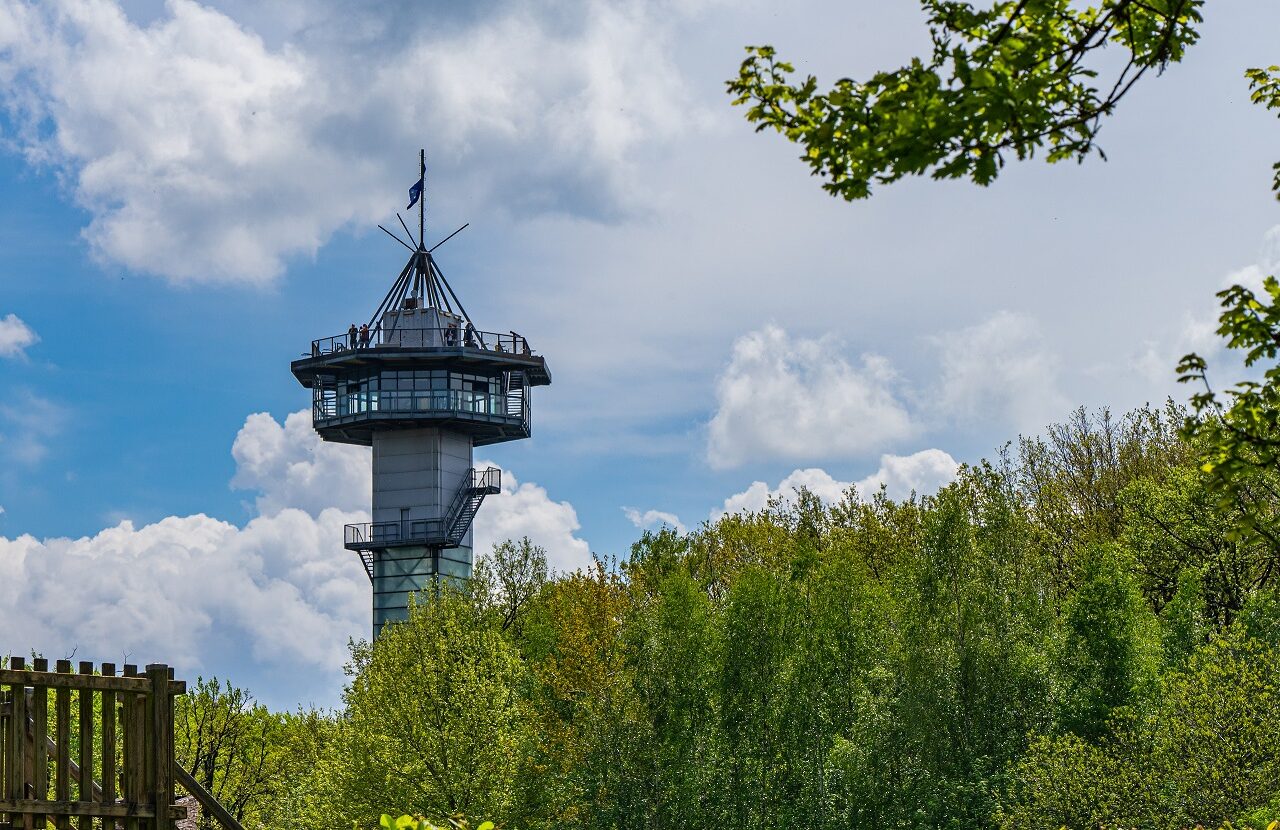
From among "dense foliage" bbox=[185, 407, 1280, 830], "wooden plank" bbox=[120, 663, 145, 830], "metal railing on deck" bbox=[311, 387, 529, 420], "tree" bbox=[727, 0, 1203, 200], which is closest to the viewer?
"tree" bbox=[727, 0, 1203, 200]

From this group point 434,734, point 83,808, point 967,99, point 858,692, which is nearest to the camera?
point 967,99

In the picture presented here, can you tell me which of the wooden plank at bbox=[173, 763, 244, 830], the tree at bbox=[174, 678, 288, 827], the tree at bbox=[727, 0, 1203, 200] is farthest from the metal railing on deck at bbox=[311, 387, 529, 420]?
the tree at bbox=[727, 0, 1203, 200]

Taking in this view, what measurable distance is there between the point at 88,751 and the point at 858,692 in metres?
27.3

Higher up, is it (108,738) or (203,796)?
(108,738)

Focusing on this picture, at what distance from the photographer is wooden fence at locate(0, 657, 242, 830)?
14148mm

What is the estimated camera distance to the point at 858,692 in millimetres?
38938

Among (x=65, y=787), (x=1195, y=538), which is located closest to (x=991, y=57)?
(x=65, y=787)

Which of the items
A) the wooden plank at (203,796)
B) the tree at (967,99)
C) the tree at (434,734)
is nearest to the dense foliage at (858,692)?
the tree at (434,734)

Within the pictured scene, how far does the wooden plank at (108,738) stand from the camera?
14555mm

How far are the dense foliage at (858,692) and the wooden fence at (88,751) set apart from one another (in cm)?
1698

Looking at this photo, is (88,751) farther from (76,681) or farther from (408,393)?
(408,393)

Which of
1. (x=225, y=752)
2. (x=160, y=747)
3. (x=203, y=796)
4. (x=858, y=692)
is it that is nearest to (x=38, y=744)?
(x=160, y=747)

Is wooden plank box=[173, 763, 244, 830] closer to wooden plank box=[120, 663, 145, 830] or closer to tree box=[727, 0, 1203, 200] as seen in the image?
wooden plank box=[120, 663, 145, 830]

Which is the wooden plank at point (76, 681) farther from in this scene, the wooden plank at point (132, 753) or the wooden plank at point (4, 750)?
the wooden plank at point (4, 750)
